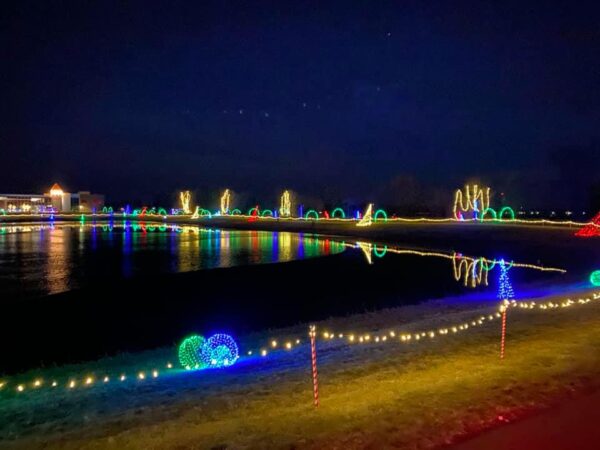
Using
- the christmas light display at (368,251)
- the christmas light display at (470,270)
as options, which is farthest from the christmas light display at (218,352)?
the christmas light display at (368,251)

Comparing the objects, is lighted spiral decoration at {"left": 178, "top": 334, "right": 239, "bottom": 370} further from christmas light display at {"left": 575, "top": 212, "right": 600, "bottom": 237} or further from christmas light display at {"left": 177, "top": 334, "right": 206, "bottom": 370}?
christmas light display at {"left": 575, "top": 212, "right": 600, "bottom": 237}

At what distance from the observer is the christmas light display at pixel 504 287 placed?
1524 cm

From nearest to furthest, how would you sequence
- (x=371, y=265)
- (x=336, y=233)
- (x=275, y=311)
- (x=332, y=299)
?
(x=275, y=311), (x=332, y=299), (x=371, y=265), (x=336, y=233)

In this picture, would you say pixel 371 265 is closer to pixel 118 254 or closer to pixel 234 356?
pixel 118 254

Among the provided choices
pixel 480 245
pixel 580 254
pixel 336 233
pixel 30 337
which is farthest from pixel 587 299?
pixel 336 233

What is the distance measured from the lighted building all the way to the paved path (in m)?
136

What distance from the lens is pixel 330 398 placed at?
268 inches

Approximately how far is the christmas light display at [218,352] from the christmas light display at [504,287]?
352 inches

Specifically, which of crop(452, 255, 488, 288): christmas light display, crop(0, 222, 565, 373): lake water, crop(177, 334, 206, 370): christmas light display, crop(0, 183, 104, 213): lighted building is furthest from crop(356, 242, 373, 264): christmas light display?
crop(0, 183, 104, 213): lighted building

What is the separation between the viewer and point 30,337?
12000 millimetres

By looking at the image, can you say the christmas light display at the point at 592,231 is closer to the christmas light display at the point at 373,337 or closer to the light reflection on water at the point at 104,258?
the light reflection on water at the point at 104,258

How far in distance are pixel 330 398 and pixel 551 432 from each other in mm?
2666

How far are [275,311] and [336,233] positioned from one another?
3792cm

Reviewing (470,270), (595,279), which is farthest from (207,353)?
(470,270)
